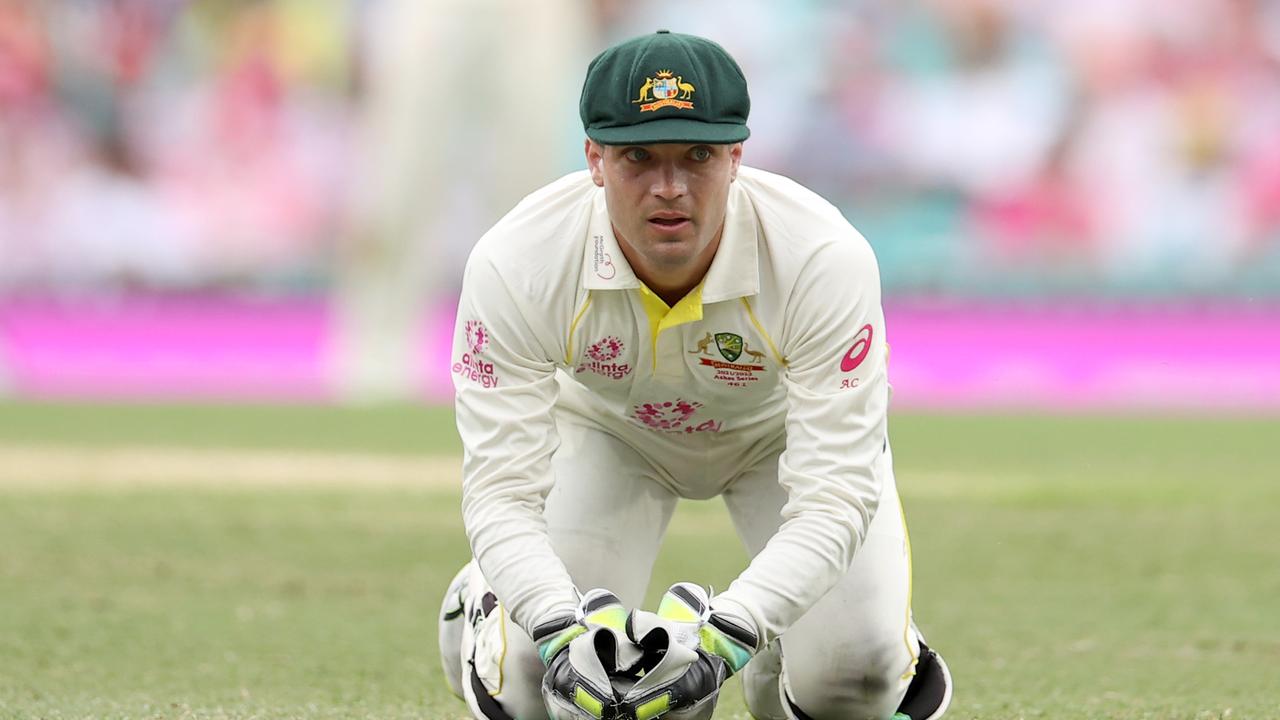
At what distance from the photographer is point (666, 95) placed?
3.37 meters

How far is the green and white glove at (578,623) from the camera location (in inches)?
130

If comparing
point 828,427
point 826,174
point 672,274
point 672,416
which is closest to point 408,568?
point 672,416

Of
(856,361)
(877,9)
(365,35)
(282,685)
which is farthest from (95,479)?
(877,9)

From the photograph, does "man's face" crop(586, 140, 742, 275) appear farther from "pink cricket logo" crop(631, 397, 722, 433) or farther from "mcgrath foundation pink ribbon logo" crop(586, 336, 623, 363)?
"pink cricket logo" crop(631, 397, 722, 433)

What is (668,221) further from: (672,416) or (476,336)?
(672,416)

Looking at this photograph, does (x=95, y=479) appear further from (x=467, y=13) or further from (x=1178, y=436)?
(x=1178, y=436)

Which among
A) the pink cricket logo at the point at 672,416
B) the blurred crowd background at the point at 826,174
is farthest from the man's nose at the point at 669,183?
the blurred crowd background at the point at 826,174

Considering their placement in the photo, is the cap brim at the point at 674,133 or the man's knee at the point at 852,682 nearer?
the cap brim at the point at 674,133

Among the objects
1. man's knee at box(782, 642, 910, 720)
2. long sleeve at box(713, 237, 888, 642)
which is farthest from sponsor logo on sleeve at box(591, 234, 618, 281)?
man's knee at box(782, 642, 910, 720)

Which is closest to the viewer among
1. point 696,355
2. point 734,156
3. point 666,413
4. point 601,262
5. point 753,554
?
point 734,156

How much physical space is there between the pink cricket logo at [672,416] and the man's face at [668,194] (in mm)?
467

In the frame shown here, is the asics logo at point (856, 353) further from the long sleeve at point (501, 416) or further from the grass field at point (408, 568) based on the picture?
the grass field at point (408, 568)

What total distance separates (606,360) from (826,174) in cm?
999

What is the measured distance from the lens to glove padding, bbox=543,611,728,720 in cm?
324
